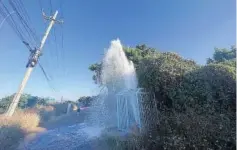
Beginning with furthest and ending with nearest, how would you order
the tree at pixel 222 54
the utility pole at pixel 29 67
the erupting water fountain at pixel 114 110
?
the tree at pixel 222 54
the utility pole at pixel 29 67
the erupting water fountain at pixel 114 110

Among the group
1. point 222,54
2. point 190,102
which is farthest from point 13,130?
point 222,54

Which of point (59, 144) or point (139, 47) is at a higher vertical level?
point (139, 47)

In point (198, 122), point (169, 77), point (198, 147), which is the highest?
point (169, 77)

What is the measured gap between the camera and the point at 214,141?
18.8 feet

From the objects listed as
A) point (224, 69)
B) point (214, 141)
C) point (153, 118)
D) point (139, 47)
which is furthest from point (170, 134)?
point (139, 47)

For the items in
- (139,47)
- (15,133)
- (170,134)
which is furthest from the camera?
(139,47)

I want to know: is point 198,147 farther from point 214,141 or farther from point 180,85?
point 180,85

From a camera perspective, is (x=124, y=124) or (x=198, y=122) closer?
(x=198, y=122)

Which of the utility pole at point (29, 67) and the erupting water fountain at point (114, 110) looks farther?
the utility pole at point (29, 67)

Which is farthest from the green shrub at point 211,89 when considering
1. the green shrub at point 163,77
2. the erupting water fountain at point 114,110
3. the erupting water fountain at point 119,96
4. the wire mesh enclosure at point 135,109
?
the erupting water fountain at point 119,96

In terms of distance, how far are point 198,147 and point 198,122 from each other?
3.18 ft

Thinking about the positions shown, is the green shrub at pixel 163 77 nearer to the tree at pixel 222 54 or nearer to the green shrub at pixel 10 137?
the green shrub at pixel 10 137

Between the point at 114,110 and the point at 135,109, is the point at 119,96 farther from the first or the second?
the point at 114,110

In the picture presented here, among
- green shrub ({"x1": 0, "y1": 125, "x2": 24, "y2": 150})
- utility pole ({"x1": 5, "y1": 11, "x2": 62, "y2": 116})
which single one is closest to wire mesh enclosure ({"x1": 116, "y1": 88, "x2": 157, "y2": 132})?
green shrub ({"x1": 0, "y1": 125, "x2": 24, "y2": 150})
